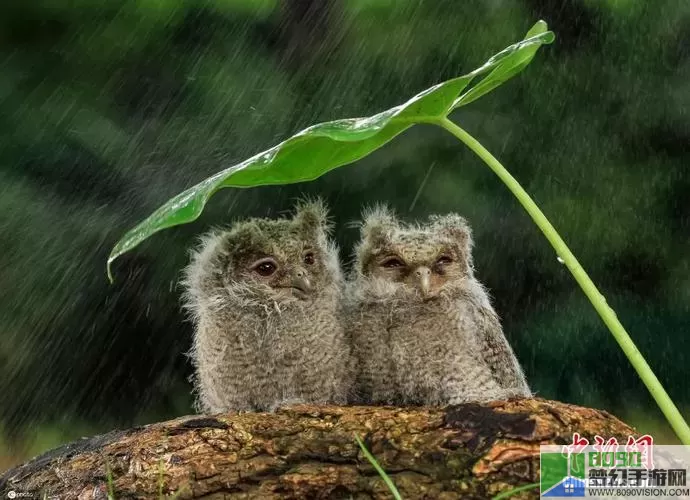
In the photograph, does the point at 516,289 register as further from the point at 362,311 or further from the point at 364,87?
the point at 362,311

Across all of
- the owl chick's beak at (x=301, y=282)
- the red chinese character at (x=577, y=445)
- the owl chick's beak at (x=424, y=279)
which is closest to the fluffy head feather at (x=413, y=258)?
the owl chick's beak at (x=424, y=279)

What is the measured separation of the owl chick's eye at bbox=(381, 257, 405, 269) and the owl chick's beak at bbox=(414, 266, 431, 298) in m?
0.08

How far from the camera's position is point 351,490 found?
259cm

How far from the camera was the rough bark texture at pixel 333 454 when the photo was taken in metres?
2.56

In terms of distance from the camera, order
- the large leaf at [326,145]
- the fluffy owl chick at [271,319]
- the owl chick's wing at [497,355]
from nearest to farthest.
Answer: the large leaf at [326,145] < the fluffy owl chick at [271,319] < the owl chick's wing at [497,355]

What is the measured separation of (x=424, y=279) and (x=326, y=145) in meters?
0.66

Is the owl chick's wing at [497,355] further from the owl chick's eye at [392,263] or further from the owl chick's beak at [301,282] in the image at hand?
the owl chick's beak at [301,282]

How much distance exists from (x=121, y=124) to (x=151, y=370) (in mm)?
1179

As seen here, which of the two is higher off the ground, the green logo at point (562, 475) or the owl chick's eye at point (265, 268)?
the owl chick's eye at point (265, 268)

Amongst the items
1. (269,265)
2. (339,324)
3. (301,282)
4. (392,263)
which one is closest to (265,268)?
(269,265)

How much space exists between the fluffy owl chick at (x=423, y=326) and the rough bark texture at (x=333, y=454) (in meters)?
0.33

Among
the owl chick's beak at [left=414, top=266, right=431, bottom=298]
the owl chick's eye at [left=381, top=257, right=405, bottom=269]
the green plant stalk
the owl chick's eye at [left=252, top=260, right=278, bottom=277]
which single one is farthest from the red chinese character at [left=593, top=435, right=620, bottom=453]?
the owl chick's eye at [left=252, top=260, right=278, bottom=277]

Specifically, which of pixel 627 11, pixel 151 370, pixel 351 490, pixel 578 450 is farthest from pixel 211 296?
pixel 627 11

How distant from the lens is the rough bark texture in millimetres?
2564
